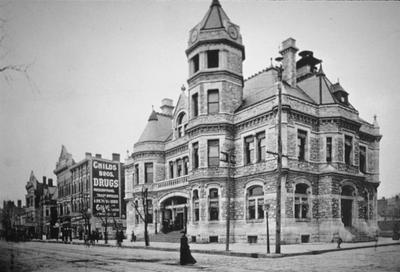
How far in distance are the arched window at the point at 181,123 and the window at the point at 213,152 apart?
7679 mm

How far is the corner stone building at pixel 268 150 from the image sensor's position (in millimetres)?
24719

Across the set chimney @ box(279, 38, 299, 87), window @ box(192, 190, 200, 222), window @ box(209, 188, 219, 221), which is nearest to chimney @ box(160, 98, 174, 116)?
window @ box(192, 190, 200, 222)

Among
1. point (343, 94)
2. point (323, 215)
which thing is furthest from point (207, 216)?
point (343, 94)

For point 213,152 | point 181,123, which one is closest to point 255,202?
point 213,152

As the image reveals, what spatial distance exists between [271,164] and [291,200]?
2.61 metres

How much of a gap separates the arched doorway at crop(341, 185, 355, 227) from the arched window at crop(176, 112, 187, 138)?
50.0ft

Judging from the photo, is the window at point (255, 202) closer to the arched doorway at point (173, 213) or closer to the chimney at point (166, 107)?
the arched doorway at point (173, 213)

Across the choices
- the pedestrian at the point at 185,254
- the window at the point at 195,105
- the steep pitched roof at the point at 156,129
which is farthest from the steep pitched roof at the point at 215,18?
the pedestrian at the point at 185,254

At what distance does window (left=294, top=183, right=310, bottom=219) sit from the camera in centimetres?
2475

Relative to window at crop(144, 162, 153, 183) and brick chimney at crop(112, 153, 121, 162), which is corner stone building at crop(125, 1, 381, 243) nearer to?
window at crop(144, 162, 153, 183)

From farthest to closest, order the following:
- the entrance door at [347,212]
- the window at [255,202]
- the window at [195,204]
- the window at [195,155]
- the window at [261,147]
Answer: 1. the window at [195,155]
2. the window at [195,204]
3. the entrance door at [347,212]
4. the window at [261,147]
5. the window at [255,202]

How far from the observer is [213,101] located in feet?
92.8

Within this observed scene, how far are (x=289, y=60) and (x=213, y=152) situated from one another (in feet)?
30.8

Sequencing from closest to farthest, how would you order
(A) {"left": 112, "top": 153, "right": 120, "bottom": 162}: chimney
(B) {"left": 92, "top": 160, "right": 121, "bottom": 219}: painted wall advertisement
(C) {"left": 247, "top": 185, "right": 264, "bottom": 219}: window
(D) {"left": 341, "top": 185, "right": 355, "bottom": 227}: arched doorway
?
1. (C) {"left": 247, "top": 185, "right": 264, "bottom": 219}: window
2. (D) {"left": 341, "top": 185, "right": 355, "bottom": 227}: arched doorway
3. (B) {"left": 92, "top": 160, "right": 121, "bottom": 219}: painted wall advertisement
4. (A) {"left": 112, "top": 153, "right": 120, "bottom": 162}: chimney
